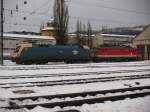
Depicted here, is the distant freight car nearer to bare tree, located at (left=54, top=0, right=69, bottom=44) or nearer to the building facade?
bare tree, located at (left=54, top=0, right=69, bottom=44)

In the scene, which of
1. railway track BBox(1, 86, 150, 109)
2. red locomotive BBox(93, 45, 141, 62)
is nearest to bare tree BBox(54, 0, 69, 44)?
red locomotive BBox(93, 45, 141, 62)

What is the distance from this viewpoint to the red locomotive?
34.0 meters

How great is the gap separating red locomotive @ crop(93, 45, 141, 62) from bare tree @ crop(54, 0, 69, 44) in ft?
27.5

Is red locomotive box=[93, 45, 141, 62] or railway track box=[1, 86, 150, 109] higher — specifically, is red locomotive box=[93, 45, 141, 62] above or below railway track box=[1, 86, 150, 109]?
below

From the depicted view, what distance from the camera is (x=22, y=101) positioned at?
844cm

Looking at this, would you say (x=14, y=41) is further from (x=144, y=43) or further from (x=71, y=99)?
(x=71, y=99)

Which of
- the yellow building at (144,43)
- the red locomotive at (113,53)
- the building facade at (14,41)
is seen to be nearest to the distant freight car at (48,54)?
the red locomotive at (113,53)

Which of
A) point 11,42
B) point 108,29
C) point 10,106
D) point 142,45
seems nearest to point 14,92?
point 10,106

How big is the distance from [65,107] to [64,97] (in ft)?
4.70

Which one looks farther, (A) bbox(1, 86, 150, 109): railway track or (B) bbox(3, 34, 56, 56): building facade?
(B) bbox(3, 34, 56, 56): building facade

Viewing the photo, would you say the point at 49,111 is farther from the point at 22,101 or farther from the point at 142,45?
the point at 142,45

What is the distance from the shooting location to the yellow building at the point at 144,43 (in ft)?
145

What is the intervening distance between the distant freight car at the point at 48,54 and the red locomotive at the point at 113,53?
2280mm

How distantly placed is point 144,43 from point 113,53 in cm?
1518
